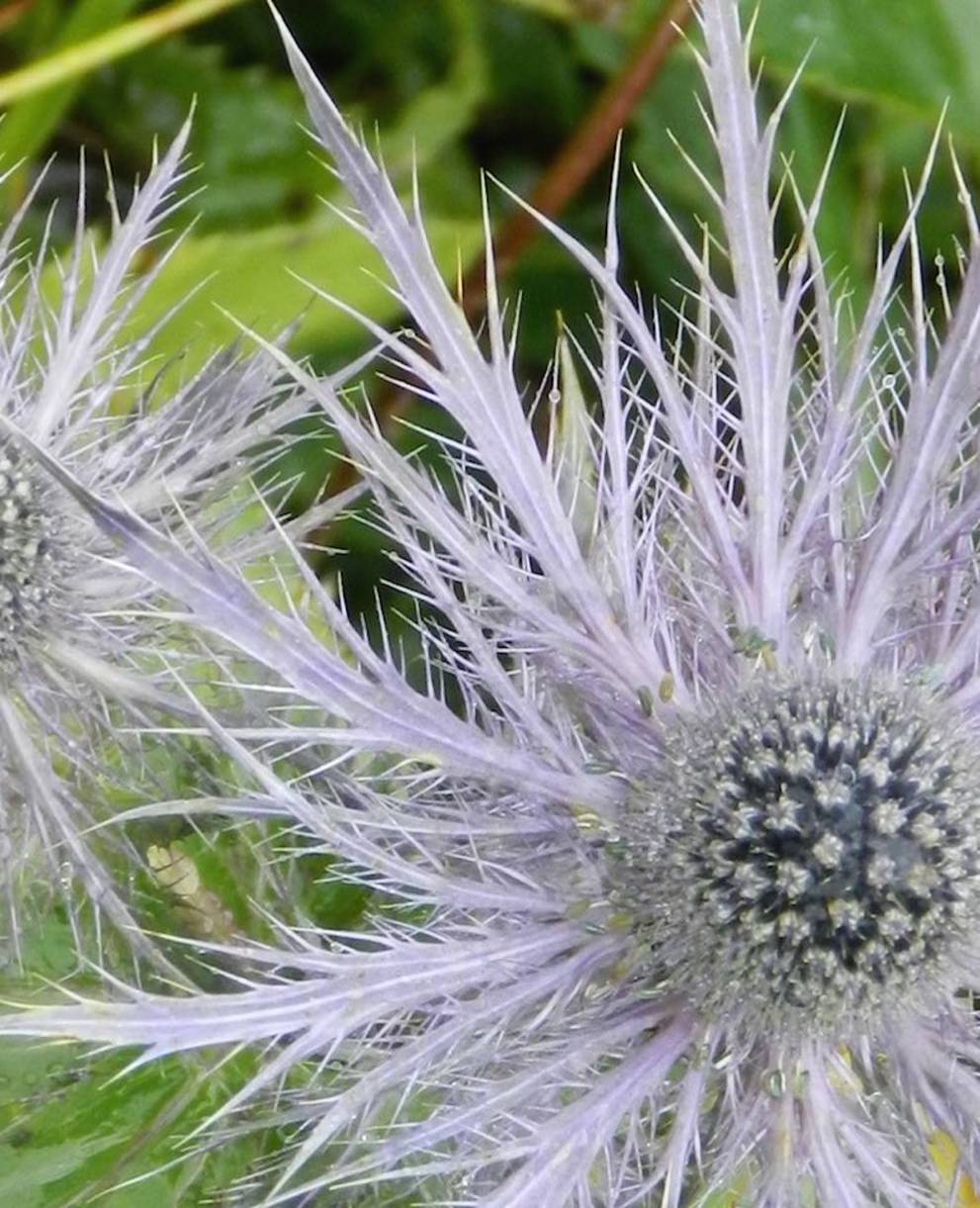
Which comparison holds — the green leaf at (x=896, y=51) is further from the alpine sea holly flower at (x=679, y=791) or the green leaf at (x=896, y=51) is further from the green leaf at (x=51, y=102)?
the green leaf at (x=51, y=102)

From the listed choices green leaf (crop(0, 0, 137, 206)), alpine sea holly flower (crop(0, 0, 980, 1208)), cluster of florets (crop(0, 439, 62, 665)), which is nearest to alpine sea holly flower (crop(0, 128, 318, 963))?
cluster of florets (crop(0, 439, 62, 665))

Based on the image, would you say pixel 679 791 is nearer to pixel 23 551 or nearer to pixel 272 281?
pixel 23 551

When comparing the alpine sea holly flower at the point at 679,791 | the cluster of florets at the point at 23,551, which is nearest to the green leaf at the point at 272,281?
the cluster of florets at the point at 23,551

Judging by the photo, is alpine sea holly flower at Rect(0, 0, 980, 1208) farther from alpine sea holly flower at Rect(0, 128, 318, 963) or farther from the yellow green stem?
the yellow green stem

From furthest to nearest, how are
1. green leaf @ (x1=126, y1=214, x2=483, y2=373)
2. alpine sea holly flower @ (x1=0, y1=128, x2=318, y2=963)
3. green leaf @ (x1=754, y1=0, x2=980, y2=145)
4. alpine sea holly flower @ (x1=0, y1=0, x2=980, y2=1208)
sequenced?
green leaf @ (x1=126, y1=214, x2=483, y2=373) < green leaf @ (x1=754, y1=0, x2=980, y2=145) < alpine sea holly flower @ (x1=0, y1=128, x2=318, y2=963) < alpine sea holly flower @ (x1=0, y1=0, x2=980, y2=1208)

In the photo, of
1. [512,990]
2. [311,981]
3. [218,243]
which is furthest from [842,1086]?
[218,243]

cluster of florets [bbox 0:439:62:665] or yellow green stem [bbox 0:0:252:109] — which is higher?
yellow green stem [bbox 0:0:252:109]

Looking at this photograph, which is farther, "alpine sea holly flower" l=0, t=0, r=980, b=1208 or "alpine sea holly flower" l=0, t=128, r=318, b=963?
"alpine sea holly flower" l=0, t=128, r=318, b=963

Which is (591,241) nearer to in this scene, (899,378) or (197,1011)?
(899,378)
